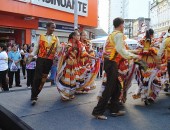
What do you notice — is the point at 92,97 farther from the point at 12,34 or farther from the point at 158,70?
the point at 12,34

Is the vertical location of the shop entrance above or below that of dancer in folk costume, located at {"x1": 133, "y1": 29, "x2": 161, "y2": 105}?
above

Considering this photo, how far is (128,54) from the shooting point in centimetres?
438

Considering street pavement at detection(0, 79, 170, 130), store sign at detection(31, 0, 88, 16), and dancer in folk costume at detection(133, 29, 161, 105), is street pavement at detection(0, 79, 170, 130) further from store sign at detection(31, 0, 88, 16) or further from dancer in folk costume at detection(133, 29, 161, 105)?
store sign at detection(31, 0, 88, 16)

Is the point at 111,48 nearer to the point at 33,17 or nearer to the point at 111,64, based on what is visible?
the point at 111,64

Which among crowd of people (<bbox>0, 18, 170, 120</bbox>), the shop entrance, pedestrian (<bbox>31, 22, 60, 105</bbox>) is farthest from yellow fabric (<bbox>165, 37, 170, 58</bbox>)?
the shop entrance

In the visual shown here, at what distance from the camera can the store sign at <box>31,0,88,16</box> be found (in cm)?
1731

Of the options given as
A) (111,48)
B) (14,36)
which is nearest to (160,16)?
(14,36)

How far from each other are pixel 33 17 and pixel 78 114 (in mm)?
13350

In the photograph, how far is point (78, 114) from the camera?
16.0 feet

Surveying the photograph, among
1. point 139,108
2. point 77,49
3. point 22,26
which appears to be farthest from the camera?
point 22,26

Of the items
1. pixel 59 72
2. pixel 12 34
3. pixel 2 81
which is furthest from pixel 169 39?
pixel 12 34

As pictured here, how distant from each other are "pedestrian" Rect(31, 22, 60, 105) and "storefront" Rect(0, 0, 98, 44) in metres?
8.96

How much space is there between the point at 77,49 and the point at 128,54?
75.0 inches

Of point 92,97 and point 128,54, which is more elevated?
point 128,54
